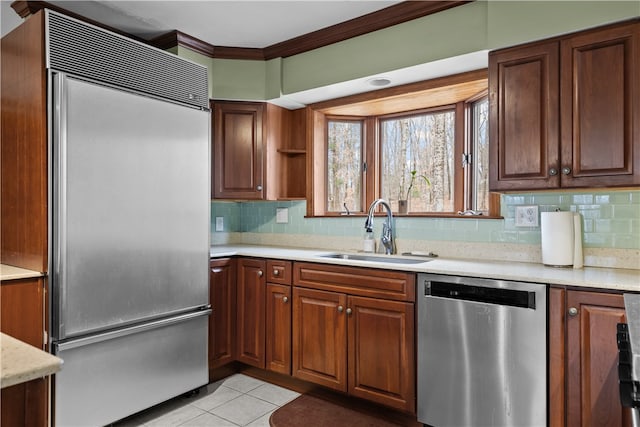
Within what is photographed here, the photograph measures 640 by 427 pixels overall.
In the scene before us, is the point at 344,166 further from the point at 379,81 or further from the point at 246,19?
the point at 246,19

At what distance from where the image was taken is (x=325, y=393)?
2.76 metres

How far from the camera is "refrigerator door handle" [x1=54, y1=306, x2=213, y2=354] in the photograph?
79.6 inches

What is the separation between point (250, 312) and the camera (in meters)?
3.03

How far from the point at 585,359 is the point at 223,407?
200 centimetres

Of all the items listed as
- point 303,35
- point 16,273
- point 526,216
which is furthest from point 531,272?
point 16,273

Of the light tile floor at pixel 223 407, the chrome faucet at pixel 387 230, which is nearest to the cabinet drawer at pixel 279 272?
the chrome faucet at pixel 387 230

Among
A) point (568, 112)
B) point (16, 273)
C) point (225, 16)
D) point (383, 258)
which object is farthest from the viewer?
point (383, 258)

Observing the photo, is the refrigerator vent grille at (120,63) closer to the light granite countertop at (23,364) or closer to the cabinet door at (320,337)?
the cabinet door at (320,337)

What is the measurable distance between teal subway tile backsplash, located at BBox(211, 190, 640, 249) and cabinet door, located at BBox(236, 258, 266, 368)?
70 centimetres

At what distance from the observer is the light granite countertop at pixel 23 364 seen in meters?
0.77

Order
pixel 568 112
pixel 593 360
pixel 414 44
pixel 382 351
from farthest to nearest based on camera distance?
pixel 414 44, pixel 382 351, pixel 568 112, pixel 593 360

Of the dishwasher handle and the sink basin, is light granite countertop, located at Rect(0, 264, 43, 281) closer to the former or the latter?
the sink basin

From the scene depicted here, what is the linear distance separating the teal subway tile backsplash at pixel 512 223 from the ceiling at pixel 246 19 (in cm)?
95

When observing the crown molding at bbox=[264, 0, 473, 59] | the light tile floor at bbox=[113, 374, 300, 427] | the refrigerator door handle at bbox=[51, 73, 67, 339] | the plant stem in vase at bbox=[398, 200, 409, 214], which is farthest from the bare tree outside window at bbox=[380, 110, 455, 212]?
the refrigerator door handle at bbox=[51, 73, 67, 339]
